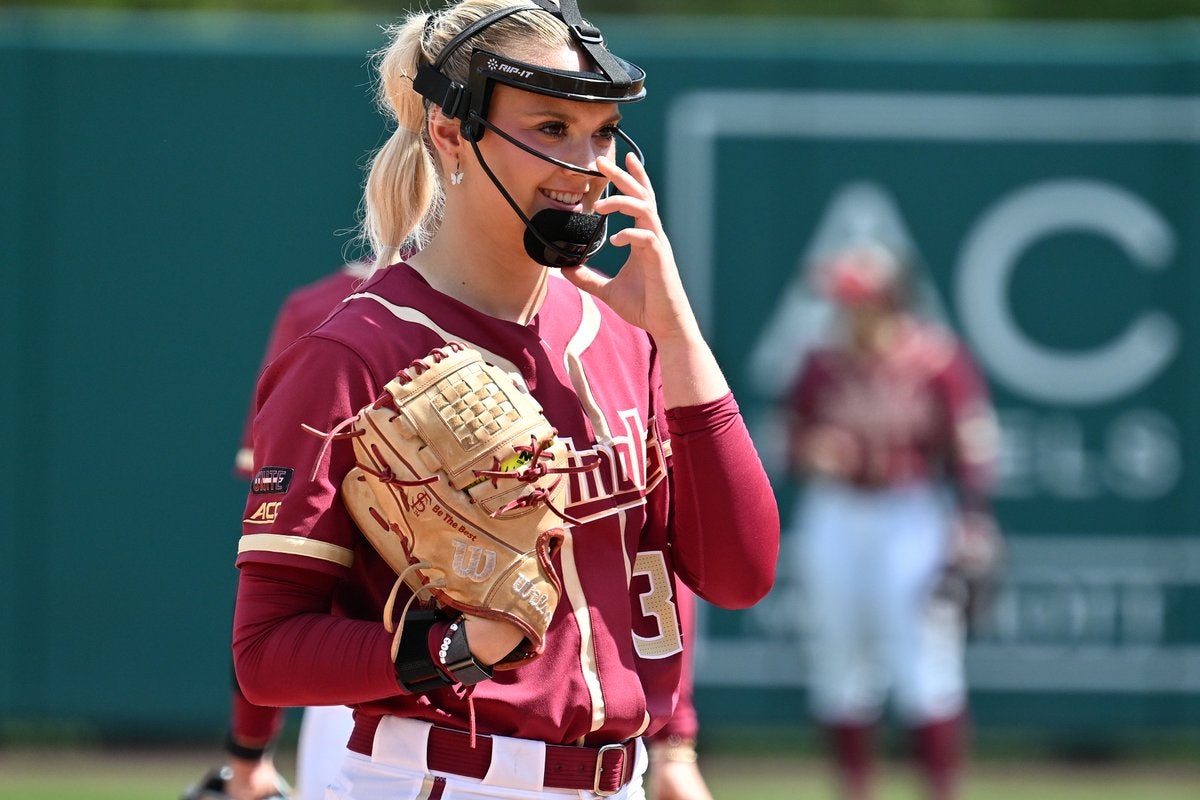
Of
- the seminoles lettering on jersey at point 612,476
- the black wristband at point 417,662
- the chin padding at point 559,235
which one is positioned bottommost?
the black wristband at point 417,662

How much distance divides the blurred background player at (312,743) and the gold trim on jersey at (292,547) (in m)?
0.61

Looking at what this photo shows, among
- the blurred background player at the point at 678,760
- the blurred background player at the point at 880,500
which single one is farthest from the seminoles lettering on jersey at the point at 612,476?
the blurred background player at the point at 880,500

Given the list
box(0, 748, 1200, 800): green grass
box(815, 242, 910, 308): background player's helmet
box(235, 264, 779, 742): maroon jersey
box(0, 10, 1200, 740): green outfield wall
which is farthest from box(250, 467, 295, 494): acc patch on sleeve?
box(0, 10, 1200, 740): green outfield wall

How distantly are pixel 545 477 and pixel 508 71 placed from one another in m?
0.51

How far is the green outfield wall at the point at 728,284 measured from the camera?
7.17 meters

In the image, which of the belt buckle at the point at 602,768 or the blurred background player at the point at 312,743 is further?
the blurred background player at the point at 312,743

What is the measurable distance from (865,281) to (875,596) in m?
1.24

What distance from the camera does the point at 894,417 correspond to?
6750 mm

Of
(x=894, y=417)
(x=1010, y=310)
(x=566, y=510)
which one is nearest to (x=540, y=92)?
(x=566, y=510)

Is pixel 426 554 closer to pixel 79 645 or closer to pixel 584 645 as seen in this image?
pixel 584 645

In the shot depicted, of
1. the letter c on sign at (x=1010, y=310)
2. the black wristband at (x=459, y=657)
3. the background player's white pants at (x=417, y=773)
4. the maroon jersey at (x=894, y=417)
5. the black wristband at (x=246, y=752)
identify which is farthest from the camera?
the letter c on sign at (x=1010, y=310)

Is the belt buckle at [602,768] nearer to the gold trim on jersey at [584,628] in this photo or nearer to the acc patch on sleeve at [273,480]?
Answer: the gold trim on jersey at [584,628]

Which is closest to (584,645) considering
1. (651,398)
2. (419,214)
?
(651,398)

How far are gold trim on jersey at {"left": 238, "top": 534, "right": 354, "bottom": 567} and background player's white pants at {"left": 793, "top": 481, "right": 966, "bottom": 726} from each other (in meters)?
4.84
